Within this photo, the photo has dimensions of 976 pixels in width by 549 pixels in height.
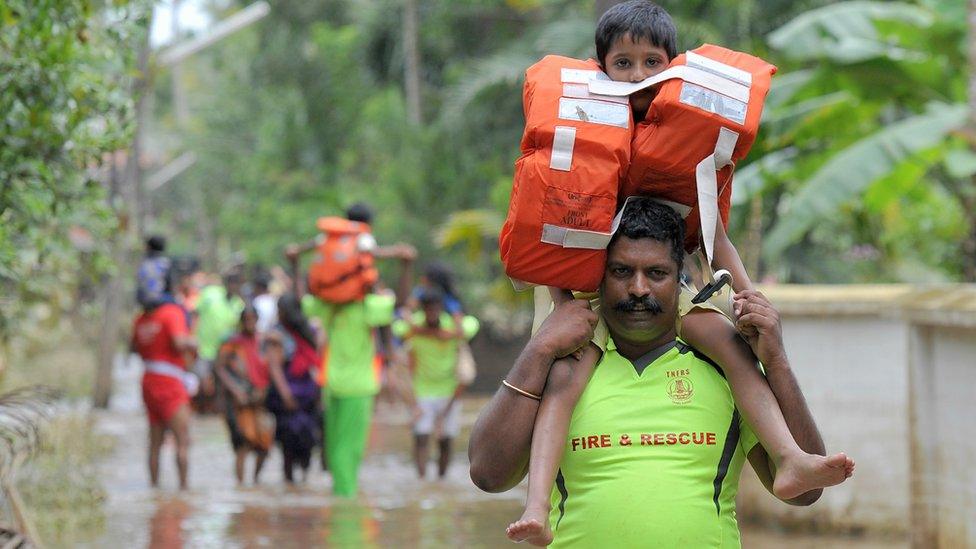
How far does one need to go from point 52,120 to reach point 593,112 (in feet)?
13.8

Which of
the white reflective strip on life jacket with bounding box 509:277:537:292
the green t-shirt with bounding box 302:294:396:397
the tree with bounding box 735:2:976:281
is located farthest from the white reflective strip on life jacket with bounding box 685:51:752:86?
the green t-shirt with bounding box 302:294:396:397

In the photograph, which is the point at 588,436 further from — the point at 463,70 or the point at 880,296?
the point at 463,70

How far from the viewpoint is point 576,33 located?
1886cm

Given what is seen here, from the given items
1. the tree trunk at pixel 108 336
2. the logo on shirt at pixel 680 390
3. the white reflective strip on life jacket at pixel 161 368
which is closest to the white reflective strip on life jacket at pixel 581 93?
the logo on shirt at pixel 680 390

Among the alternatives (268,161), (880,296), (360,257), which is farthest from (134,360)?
(880,296)

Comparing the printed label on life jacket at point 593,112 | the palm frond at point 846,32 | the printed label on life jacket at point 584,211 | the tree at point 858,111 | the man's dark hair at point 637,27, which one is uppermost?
the palm frond at point 846,32

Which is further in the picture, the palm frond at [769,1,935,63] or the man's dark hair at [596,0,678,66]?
the palm frond at [769,1,935,63]

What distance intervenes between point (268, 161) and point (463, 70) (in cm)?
441

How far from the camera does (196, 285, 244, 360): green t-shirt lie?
63.6ft

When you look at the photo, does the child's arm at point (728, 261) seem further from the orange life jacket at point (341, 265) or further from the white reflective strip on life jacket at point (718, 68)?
the orange life jacket at point (341, 265)

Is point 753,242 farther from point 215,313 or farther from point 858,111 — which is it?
point 215,313

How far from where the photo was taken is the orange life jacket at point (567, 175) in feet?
12.2

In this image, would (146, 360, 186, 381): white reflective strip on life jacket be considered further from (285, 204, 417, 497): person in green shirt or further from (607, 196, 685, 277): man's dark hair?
(607, 196, 685, 277): man's dark hair

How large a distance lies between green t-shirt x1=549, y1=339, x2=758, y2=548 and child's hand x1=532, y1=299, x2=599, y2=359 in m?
0.11
